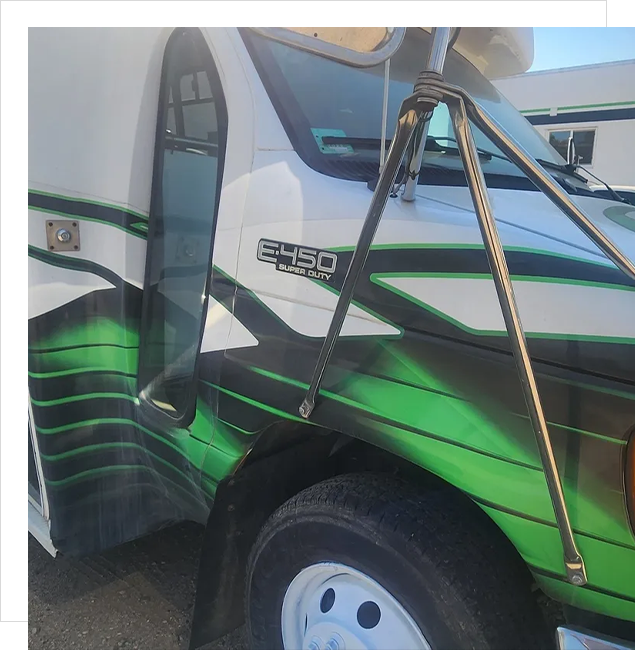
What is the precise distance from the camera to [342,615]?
5.63ft

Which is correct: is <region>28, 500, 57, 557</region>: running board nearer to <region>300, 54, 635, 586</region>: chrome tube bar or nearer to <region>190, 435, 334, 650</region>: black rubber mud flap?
<region>190, 435, 334, 650</region>: black rubber mud flap

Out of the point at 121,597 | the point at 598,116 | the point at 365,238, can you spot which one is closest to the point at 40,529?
the point at 121,597

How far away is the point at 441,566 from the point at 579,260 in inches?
30.4

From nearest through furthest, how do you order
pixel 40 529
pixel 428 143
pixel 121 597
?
pixel 428 143 < pixel 40 529 < pixel 121 597

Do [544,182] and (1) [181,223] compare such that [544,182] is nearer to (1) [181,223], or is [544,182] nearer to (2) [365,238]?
(2) [365,238]

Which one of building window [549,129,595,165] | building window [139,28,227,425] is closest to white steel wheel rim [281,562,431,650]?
building window [139,28,227,425]

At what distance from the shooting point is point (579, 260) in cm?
147

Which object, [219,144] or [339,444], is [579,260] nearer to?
[339,444]

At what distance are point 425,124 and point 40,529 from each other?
2.03 meters

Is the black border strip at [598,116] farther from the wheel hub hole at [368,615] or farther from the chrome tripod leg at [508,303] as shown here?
the wheel hub hole at [368,615]

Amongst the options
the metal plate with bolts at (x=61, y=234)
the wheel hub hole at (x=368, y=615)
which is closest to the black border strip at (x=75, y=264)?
the metal plate with bolts at (x=61, y=234)

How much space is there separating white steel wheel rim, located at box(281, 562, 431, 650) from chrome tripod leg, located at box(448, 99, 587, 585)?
52 cm

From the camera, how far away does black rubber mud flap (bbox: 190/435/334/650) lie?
2.03 meters
